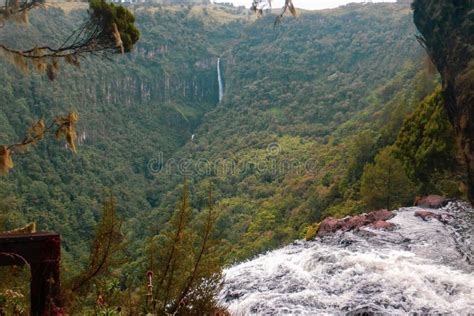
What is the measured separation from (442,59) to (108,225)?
17.6 meters

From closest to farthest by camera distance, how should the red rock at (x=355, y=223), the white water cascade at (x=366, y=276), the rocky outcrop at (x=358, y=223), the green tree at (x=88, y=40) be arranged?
the green tree at (x=88, y=40) < the white water cascade at (x=366, y=276) < the rocky outcrop at (x=358, y=223) < the red rock at (x=355, y=223)

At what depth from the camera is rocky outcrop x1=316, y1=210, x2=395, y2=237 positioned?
16.4 m

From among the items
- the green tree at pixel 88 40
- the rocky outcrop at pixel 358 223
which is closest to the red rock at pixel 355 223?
the rocky outcrop at pixel 358 223

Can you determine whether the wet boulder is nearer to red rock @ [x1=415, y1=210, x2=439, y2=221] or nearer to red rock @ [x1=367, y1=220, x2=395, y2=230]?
red rock @ [x1=367, y1=220, x2=395, y2=230]

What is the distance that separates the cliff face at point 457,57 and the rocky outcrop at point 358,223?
3549mm

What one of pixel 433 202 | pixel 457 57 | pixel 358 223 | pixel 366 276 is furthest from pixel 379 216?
pixel 366 276

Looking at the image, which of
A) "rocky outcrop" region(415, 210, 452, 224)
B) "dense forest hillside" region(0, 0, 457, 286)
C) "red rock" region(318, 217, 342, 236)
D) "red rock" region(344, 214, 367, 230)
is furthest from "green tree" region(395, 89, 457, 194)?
"red rock" region(318, 217, 342, 236)

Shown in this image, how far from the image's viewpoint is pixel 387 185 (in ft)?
76.6

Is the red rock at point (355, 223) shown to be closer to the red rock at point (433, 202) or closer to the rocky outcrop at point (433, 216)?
the rocky outcrop at point (433, 216)

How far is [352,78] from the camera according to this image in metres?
104

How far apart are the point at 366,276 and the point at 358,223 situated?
5.79 metres

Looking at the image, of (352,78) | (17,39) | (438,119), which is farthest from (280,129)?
(438,119)

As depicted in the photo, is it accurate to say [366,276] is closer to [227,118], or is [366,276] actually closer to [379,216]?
[379,216]

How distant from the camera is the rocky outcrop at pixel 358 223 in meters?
16.4
